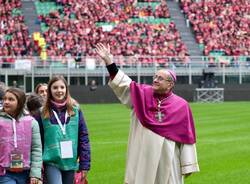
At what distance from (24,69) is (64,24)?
8.29m

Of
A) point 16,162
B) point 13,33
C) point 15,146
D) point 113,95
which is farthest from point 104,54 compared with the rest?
point 13,33

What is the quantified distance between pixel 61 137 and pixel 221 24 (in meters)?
50.1

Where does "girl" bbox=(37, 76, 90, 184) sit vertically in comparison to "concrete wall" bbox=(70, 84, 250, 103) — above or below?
above

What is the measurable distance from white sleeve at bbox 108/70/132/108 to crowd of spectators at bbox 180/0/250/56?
45236 millimetres

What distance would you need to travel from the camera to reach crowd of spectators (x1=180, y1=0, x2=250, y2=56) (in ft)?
181

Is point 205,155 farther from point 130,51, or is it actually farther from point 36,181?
point 130,51

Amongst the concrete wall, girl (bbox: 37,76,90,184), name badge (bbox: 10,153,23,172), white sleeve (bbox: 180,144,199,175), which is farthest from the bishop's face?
the concrete wall

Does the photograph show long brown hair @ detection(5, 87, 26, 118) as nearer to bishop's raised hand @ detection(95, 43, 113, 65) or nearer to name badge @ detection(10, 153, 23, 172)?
name badge @ detection(10, 153, 23, 172)

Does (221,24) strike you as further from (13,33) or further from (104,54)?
(104,54)

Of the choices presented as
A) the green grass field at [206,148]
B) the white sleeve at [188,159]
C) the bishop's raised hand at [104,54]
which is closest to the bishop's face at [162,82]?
the bishop's raised hand at [104,54]

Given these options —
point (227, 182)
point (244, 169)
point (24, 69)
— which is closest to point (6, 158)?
point (227, 182)

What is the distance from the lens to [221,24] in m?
58.2

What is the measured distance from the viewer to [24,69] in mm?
44875

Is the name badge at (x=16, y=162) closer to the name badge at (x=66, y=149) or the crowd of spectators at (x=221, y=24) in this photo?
the name badge at (x=66, y=149)
